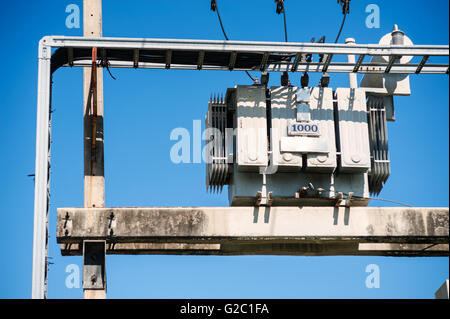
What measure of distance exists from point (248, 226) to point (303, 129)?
8.54ft

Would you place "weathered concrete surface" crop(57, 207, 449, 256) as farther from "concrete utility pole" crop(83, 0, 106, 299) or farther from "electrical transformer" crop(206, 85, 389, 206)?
"concrete utility pole" crop(83, 0, 106, 299)

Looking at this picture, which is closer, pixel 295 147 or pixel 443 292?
pixel 443 292

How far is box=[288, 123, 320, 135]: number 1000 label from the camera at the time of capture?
24969mm

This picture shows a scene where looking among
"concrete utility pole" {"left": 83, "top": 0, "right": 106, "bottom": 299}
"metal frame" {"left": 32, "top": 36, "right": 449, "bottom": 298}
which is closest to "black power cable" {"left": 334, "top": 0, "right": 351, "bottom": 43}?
"metal frame" {"left": 32, "top": 36, "right": 449, "bottom": 298}

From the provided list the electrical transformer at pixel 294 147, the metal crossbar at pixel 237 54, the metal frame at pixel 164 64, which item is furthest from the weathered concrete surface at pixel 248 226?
the metal crossbar at pixel 237 54

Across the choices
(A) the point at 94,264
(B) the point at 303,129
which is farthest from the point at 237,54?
(A) the point at 94,264

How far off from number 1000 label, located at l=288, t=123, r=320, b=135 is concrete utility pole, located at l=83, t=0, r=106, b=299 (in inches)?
179

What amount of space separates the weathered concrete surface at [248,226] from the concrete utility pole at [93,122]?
0.84 m

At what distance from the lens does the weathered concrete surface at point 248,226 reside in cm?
2430

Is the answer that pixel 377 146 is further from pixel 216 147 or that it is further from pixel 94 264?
pixel 94 264

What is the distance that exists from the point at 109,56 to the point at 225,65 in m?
2.74

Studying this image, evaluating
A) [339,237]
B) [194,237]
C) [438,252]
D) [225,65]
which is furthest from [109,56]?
[438,252]

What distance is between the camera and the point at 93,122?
25344 mm
